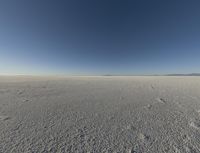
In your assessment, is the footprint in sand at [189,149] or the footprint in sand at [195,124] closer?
the footprint in sand at [189,149]

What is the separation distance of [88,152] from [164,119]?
9.68 ft

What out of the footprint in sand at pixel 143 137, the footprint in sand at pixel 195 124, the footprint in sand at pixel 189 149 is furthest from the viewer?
the footprint in sand at pixel 195 124

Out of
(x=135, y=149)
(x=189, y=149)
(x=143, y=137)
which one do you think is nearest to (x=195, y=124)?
(x=189, y=149)

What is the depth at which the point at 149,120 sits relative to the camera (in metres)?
3.79

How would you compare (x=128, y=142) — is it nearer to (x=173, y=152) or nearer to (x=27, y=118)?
(x=173, y=152)

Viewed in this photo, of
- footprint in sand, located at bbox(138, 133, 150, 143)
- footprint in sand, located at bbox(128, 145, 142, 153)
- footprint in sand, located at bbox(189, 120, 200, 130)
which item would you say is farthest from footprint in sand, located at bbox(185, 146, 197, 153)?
footprint in sand, located at bbox(189, 120, 200, 130)

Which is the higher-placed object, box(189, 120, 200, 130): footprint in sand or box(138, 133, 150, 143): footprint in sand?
box(189, 120, 200, 130): footprint in sand

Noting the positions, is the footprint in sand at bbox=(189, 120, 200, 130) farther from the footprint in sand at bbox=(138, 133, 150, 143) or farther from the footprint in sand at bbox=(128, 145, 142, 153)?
the footprint in sand at bbox=(128, 145, 142, 153)

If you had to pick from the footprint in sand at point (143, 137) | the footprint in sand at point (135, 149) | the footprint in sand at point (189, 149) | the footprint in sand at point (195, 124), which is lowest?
the footprint in sand at point (135, 149)

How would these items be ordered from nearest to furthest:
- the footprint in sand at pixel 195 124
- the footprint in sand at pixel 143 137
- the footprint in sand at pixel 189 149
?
the footprint in sand at pixel 189 149, the footprint in sand at pixel 143 137, the footprint in sand at pixel 195 124

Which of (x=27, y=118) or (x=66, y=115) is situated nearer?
(x=27, y=118)

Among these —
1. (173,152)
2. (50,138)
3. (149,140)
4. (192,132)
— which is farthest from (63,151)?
(192,132)

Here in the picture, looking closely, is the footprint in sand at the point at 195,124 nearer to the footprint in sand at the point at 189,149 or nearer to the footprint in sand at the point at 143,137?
the footprint in sand at the point at 189,149

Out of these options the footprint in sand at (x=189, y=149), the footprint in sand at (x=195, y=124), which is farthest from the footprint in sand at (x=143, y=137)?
the footprint in sand at (x=195, y=124)
